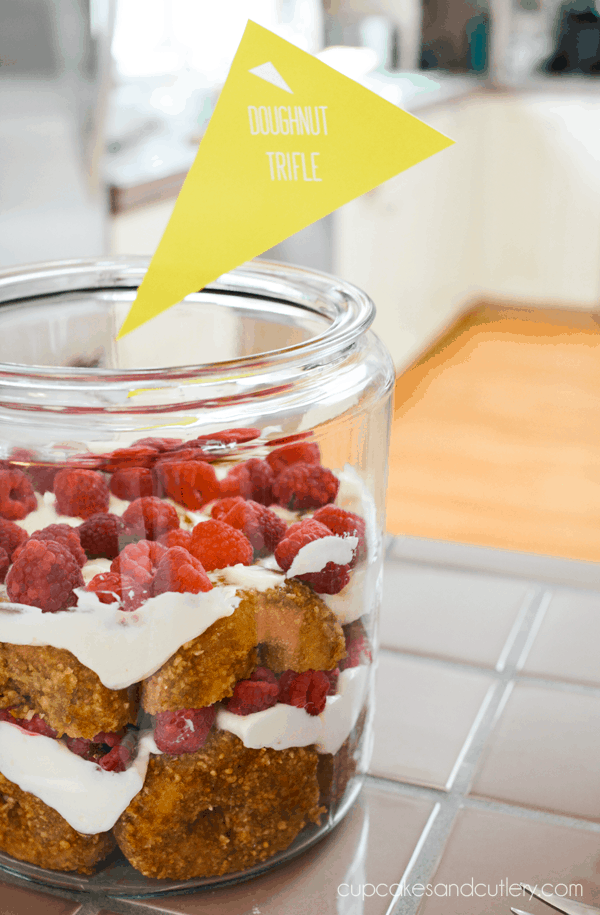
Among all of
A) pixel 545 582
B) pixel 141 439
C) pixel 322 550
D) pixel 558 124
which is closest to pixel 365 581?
pixel 322 550

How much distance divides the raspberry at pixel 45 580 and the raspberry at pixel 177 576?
0.04 m

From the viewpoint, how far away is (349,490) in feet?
1.71

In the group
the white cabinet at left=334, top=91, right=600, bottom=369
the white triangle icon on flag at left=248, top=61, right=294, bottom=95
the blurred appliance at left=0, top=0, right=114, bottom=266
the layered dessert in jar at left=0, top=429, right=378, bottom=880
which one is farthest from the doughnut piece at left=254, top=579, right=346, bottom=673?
the white cabinet at left=334, top=91, right=600, bottom=369

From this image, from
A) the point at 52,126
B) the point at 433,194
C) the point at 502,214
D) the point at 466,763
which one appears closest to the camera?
the point at 466,763

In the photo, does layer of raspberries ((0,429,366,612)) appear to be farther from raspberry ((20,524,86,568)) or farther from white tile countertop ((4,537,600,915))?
white tile countertop ((4,537,600,915))

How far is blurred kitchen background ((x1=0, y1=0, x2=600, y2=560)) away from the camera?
3.90 feet

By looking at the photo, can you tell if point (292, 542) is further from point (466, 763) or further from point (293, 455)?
point (466, 763)

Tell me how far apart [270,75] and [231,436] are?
184mm

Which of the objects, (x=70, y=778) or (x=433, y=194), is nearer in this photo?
(x=70, y=778)

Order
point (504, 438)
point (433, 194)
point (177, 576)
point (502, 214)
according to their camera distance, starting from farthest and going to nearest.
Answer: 1. point (502, 214)
2. point (433, 194)
3. point (504, 438)
4. point (177, 576)

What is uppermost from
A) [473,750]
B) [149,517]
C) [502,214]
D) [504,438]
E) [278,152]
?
[278,152]

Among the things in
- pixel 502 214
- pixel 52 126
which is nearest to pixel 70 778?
pixel 52 126

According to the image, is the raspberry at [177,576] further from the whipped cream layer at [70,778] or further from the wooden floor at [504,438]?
the wooden floor at [504,438]

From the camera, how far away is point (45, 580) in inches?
17.0
